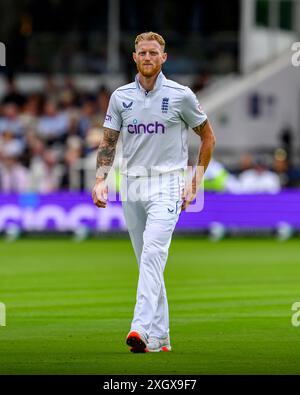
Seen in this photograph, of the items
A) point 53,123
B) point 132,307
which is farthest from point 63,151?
point 132,307

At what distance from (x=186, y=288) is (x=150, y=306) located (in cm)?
659

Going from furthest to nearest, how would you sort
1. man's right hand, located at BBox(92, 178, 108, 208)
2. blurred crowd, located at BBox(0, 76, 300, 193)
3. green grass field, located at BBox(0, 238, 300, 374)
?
blurred crowd, located at BBox(0, 76, 300, 193) → man's right hand, located at BBox(92, 178, 108, 208) → green grass field, located at BBox(0, 238, 300, 374)

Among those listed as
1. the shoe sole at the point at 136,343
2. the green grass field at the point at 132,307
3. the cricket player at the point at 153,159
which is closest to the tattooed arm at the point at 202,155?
the cricket player at the point at 153,159

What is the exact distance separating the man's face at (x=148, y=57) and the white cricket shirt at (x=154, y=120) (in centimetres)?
16

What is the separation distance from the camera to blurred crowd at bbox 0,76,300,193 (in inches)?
1201

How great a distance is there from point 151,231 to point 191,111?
3.76ft

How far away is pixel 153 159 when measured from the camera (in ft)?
38.0

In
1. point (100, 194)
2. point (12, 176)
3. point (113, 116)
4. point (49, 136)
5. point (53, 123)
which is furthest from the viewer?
point (53, 123)

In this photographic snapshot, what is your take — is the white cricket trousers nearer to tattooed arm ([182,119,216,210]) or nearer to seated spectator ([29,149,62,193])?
tattooed arm ([182,119,216,210])

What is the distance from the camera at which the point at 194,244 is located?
2722 cm

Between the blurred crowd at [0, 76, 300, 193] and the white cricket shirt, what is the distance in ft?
56.2

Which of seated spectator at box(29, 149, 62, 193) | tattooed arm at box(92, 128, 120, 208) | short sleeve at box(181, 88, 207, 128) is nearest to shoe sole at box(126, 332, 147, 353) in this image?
tattooed arm at box(92, 128, 120, 208)

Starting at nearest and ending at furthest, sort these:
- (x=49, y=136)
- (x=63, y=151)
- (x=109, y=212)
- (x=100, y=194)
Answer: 1. (x=100, y=194)
2. (x=109, y=212)
3. (x=63, y=151)
4. (x=49, y=136)

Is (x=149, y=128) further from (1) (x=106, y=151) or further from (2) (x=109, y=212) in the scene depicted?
(2) (x=109, y=212)
